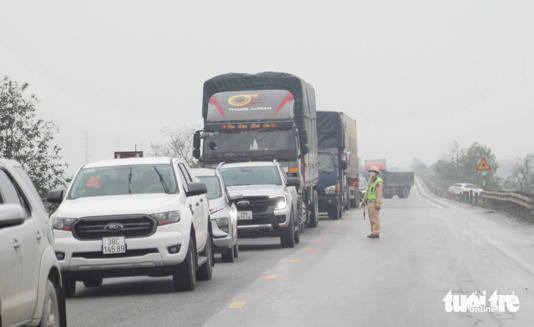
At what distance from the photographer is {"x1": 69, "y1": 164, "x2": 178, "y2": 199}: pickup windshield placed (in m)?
12.9

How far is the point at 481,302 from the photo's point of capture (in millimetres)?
10664

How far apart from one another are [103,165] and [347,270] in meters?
4.00

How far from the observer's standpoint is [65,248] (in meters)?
11.9

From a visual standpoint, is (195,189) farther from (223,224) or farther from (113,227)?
(223,224)

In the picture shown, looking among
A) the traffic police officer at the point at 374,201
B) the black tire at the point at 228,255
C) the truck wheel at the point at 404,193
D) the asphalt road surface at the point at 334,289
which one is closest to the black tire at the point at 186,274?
the asphalt road surface at the point at 334,289

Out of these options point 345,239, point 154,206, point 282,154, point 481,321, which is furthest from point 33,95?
point 481,321

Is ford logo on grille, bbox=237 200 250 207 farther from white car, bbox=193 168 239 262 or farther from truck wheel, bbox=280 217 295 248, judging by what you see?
white car, bbox=193 168 239 262

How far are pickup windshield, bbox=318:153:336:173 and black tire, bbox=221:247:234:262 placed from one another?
17.3 metres

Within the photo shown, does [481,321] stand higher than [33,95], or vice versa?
[33,95]

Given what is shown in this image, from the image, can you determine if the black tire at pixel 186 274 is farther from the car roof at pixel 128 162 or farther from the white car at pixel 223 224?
the white car at pixel 223 224

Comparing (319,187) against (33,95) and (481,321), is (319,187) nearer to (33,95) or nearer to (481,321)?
(33,95)

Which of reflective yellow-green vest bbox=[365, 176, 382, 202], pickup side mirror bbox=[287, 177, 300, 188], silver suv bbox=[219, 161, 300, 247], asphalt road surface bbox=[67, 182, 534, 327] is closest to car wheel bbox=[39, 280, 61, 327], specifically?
asphalt road surface bbox=[67, 182, 534, 327]

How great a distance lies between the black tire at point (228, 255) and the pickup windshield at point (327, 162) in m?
17.3

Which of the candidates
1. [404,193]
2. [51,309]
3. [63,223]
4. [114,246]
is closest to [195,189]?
[114,246]
